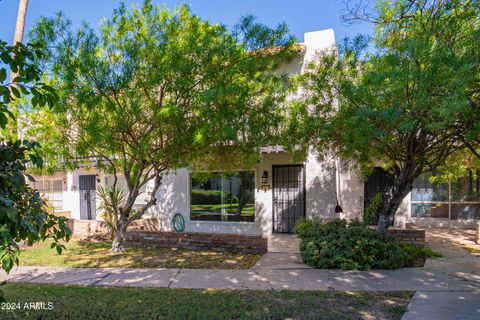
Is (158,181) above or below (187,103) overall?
below

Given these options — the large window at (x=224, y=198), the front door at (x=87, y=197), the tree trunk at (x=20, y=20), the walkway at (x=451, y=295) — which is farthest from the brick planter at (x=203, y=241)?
the front door at (x=87, y=197)

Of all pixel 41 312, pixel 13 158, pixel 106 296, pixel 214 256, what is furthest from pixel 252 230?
pixel 13 158

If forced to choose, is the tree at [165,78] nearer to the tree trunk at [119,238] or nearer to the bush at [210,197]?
the tree trunk at [119,238]

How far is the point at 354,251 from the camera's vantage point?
7.81m

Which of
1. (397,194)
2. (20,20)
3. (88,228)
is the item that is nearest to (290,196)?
(397,194)

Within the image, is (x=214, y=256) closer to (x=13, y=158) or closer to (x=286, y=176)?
(x=286, y=176)

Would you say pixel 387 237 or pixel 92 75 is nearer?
pixel 92 75

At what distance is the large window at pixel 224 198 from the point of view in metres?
13.2

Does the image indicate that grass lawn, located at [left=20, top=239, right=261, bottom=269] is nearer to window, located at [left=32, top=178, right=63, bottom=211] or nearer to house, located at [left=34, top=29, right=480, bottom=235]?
house, located at [left=34, top=29, right=480, bottom=235]

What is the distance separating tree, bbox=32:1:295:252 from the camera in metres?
7.35

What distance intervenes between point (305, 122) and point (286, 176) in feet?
18.4

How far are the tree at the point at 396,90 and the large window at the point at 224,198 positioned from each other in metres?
4.65

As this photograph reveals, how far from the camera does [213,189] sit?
13.6 metres

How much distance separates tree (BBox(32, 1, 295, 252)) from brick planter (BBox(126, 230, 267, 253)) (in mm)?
2759
